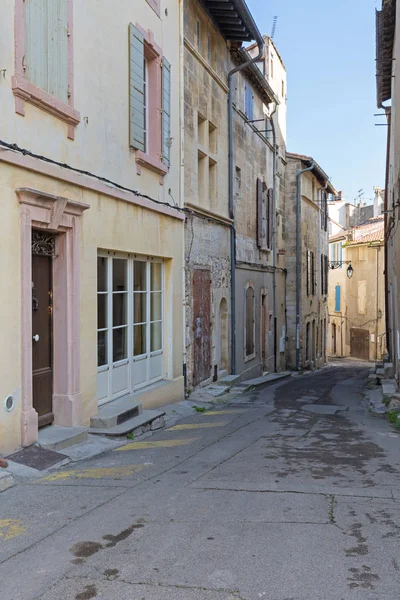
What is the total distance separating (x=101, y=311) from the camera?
8.36m

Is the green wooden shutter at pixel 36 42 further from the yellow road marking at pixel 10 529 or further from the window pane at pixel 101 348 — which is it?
A: the yellow road marking at pixel 10 529

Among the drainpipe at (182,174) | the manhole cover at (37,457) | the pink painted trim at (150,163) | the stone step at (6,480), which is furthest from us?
the drainpipe at (182,174)

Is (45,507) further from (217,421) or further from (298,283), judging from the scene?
(298,283)

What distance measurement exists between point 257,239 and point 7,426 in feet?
42.0

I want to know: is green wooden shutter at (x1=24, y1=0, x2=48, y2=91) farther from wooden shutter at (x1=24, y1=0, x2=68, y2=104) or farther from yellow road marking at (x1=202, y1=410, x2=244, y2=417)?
yellow road marking at (x1=202, y1=410, x2=244, y2=417)

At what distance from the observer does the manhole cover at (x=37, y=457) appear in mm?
6059

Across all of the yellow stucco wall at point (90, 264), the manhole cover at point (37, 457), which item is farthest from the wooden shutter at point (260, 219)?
the manhole cover at point (37, 457)

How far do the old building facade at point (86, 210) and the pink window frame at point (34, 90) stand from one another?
0.06ft

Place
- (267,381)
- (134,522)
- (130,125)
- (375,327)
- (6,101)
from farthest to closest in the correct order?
(375,327) → (267,381) → (130,125) → (6,101) → (134,522)

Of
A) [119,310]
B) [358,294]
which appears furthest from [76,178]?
[358,294]

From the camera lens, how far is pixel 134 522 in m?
4.45

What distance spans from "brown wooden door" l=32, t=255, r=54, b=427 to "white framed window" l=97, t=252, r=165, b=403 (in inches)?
41.9

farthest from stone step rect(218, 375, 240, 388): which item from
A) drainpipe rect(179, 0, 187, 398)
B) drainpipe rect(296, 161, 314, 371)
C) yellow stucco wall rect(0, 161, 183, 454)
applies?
drainpipe rect(296, 161, 314, 371)

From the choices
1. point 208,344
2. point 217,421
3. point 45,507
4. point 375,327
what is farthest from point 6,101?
point 375,327
